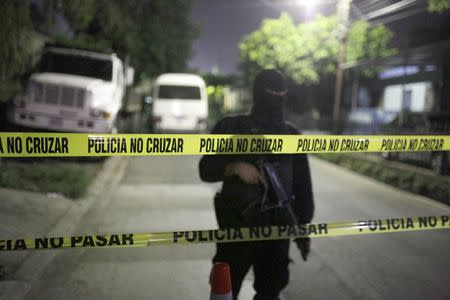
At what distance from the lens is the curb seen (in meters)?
4.11

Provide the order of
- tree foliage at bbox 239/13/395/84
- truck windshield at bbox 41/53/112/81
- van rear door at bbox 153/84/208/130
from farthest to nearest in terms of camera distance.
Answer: tree foliage at bbox 239/13/395/84 < van rear door at bbox 153/84/208/130 < truck windshield at bbox 41/53/112/81

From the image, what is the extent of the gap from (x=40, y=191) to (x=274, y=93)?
5.77 metres

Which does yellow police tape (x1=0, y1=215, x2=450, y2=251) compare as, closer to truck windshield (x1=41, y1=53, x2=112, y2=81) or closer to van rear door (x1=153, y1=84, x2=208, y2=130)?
truck windshield (x1=41, y1=53, x2=112, y2=81)

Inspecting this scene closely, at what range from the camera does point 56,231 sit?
5.97 metres

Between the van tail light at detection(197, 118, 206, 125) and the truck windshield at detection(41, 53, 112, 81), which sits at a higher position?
the truck windshield at detection(41, 53, 112, 81)

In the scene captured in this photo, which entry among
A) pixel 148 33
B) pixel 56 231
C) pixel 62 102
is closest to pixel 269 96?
pixel 56 231

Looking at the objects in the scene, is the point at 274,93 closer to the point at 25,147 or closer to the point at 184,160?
the point at 25,147

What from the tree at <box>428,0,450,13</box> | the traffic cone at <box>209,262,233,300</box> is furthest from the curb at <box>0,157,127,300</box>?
the tree at <box>428,0,450,13</box>

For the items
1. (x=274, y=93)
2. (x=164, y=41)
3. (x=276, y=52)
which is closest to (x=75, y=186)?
(x=274, y=93)

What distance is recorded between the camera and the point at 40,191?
7.93 m

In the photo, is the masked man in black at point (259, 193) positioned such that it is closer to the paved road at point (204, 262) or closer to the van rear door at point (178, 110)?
the paved road at point (204, 262)

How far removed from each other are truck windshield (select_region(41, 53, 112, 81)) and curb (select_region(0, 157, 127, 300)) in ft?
9.93

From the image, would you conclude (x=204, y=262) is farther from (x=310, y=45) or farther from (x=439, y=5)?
(x=310, y=45)

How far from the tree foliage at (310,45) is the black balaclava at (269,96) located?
2876cm
